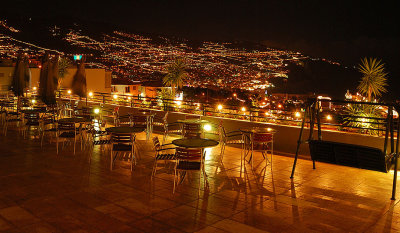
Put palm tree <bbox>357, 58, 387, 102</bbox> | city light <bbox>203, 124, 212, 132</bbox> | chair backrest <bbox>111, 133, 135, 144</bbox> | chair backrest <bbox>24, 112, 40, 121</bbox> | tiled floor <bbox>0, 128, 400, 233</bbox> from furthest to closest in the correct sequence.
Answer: palm tree <bbox>357, 58, 387, 102</bbox> < city light <bbox>203, 124, 212, 132</bbox> < chair backrest <bbox>24, 112, 40, 121</bbox> < chair backrest <bbox>111, 133, 135, 144</bbox> < tiled floor <bbox>0, 128, 400, 233</bbox>

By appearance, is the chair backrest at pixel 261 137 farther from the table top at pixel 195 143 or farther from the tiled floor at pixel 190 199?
the table top at pixel 195 143

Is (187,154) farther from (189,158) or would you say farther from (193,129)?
(193,129)

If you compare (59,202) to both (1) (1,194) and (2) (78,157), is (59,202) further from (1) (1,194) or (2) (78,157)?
(2) (78,157)

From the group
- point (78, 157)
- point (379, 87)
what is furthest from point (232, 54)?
point (78, 157)

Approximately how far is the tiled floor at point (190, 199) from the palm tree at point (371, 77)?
21.7 ft

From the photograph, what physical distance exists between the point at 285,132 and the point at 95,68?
29262 millimetres

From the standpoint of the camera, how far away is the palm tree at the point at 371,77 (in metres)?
12.1

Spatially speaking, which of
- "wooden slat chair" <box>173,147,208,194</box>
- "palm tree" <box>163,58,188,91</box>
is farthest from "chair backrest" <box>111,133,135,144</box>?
"palm tree" <box>163,58,188,91</box>

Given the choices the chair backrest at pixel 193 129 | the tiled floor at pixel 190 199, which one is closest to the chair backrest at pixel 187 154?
the tiled floor at pixel 190 199

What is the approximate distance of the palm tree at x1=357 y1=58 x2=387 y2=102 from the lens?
12141 millimetres

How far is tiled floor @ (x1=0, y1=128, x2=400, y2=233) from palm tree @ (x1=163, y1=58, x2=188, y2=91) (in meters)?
12.8

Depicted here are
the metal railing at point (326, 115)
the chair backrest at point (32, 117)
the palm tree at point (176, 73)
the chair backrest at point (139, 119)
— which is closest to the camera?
the metal railing at point (326, 115)

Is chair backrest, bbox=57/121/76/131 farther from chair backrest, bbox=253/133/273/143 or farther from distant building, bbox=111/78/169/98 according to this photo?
distant building, bbox=111/78/169/98

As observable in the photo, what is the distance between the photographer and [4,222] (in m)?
3.97
